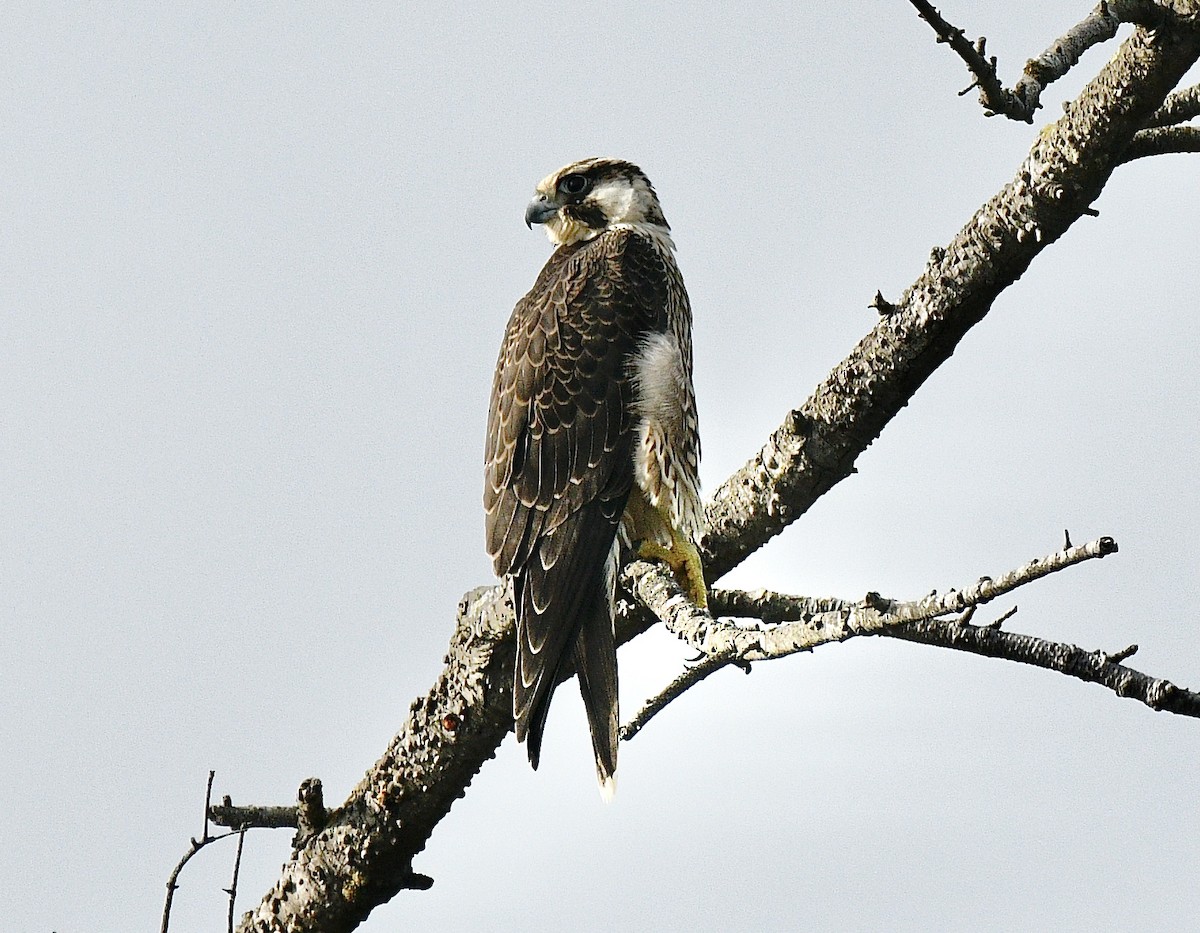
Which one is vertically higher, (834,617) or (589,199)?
(589,199)

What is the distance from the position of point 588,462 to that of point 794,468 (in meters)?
0.76

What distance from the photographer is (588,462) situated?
14.2 feet

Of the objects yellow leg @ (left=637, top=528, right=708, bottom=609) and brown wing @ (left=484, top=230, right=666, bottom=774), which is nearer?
brown wing @ (left=484, top=230, right=666, bottom=774)

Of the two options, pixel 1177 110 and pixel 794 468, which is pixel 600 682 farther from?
pixel 1177 110

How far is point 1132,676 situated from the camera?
213 centimetres

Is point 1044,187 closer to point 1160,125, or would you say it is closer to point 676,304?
point 1160,125

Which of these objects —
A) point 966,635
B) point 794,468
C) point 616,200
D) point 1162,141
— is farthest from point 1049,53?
point 616,200

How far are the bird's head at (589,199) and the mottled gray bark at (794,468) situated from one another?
1.87m

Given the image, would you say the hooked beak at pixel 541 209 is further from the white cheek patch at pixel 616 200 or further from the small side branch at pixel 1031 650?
the small side branch at pixel 1031 650

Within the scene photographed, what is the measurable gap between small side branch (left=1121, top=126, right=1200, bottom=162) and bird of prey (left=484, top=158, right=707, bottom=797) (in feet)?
5.46

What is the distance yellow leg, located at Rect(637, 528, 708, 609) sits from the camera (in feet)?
13.9

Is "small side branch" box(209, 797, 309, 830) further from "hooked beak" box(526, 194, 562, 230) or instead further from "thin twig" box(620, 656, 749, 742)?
"hooked beak" box(526, 194, 562, 230)

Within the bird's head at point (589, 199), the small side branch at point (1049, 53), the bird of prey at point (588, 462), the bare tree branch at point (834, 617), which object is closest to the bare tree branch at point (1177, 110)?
the small side branch at point (1049, 53)

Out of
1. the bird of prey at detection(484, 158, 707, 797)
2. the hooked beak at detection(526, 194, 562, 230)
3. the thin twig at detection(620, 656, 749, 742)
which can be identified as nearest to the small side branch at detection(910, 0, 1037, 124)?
the thin twig at detection(620, 656, 749, 742)
